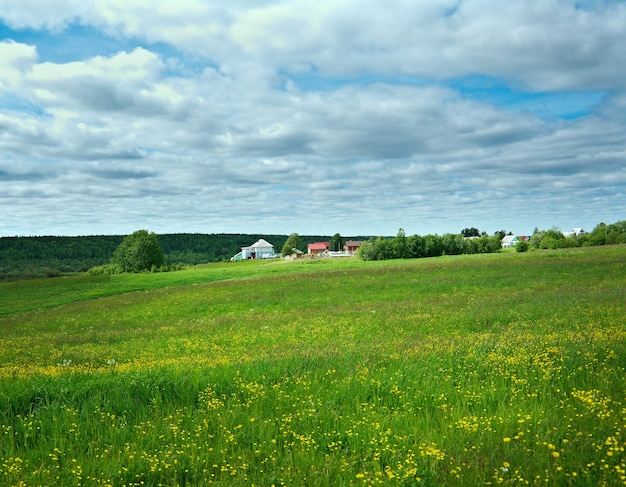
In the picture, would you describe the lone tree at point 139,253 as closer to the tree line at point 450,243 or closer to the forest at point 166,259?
the forest at point 166,259

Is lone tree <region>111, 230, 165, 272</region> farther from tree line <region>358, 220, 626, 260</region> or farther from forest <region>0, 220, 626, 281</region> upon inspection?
tree line <region>358, 220, 626, 260</region>

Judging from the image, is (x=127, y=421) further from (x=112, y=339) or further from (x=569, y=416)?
(x=112, y=339)

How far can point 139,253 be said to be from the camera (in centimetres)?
12375

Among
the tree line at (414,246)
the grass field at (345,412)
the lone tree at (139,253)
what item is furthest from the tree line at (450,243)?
the grass field at (345,412)

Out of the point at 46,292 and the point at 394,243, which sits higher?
the point at 394,243

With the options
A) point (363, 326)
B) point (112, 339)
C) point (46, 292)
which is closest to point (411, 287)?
point (363, 326)

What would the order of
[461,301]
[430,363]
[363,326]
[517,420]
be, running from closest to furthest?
[517,420], [430,363], [363,326], [461,301]

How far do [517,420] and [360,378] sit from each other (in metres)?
3.18

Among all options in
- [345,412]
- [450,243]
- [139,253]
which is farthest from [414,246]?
[345,412]

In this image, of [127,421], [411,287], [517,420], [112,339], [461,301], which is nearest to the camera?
[517,420]

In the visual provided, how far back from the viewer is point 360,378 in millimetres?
9391

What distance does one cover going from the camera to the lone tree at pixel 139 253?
124 m

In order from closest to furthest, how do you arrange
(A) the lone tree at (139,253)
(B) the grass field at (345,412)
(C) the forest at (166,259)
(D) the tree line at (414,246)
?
(B) the grass field at (345,412) → (C) the forest at (166,259) → (D) the tree line at (414,246) → (A) the lone tree at (139,253)

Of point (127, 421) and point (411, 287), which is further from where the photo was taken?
point (411, 287)
